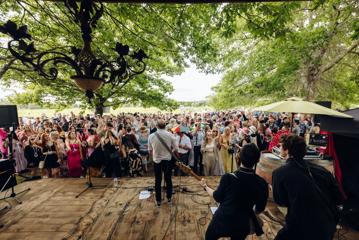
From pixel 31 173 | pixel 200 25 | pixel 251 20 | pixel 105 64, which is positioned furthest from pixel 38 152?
pixel 251 20

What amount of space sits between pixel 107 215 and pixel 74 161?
3334 mm

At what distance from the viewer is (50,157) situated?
21.0ft

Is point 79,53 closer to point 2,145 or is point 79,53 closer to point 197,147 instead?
point 197,147

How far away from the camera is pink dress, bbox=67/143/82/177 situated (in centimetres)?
654

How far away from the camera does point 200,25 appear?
431 centimetres

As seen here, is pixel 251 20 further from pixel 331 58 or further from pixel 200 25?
pixel 331 58

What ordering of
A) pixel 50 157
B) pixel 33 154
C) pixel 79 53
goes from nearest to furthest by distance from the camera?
pixel 79 53 → pixel 50 157 → pixel 33 154

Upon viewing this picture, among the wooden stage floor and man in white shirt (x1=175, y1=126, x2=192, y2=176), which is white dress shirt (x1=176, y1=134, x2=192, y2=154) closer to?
man in white shirt (x1=175, y1=126, x2=192, y2=176)

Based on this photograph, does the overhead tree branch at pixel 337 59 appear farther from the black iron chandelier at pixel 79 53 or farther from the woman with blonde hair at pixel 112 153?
the black iron chandelier at pixel 79 53

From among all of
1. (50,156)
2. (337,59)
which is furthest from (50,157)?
(337,59)

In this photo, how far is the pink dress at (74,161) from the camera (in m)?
6.54

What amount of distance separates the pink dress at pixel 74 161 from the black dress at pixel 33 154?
1.36m

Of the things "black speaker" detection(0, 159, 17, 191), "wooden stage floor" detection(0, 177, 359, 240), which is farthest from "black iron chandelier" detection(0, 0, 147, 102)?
"black speaker" detection(0, 159, 17, 191)

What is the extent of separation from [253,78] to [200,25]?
353 inches
